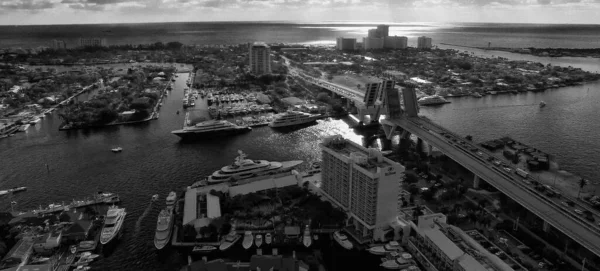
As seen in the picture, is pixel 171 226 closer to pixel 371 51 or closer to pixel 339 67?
pixel 339 67

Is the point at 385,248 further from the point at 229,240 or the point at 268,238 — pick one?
the point at 229,240

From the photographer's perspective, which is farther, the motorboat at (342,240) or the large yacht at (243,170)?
the large yacht at (243,170)


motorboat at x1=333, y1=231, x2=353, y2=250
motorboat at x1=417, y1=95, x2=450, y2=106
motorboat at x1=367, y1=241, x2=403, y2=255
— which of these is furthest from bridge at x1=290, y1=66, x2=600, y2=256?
motorboat at x1=417, y1=95, x2=450, y2=106

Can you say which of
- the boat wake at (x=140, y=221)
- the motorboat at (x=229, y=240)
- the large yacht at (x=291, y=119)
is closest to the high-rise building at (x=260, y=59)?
the large yacht at (x=291, y=119)

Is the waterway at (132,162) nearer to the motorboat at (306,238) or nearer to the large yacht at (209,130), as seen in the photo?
the large yacht at (209,130)

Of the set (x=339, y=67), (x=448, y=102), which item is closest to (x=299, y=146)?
(x=448, y=102)

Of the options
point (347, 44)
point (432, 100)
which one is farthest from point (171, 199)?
point (347, 44)

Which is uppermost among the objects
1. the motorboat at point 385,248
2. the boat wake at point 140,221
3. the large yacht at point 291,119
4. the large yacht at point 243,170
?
the large yacht at point 291,119
